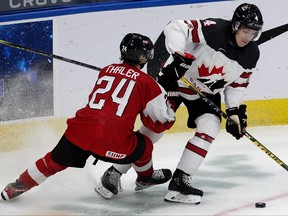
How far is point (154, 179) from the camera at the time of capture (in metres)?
4.31

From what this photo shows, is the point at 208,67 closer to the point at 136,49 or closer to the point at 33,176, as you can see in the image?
the point at 136,49

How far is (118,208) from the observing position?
13.4 ft

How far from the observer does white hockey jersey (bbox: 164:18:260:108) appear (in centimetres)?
412

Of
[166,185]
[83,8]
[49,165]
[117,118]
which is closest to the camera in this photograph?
[117,118]

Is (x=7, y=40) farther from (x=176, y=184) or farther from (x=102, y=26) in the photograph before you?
(x=176, y=184)

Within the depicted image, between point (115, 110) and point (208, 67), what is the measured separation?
58 cm

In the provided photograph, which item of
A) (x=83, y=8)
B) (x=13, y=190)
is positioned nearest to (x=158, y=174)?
(x=13, y=190)

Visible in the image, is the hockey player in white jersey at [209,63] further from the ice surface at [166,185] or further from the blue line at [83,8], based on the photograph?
the blue line at [83,8]

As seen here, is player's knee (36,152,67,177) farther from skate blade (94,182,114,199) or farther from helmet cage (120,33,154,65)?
helmet cage (120,33,154,65)

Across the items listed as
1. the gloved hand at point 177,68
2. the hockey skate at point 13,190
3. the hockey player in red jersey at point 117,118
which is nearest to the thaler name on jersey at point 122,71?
the hockey player in red jersey at point 117,118

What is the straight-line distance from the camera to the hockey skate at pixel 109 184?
13.9ft

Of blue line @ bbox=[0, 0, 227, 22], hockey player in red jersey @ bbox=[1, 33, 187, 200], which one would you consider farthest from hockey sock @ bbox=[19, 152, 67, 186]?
blue line @ bbox=[0, 0, 227, 22]

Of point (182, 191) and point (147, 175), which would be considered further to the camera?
point (147, 175)

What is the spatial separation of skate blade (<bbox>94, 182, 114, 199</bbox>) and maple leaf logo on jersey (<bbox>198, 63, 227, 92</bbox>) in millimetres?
702
